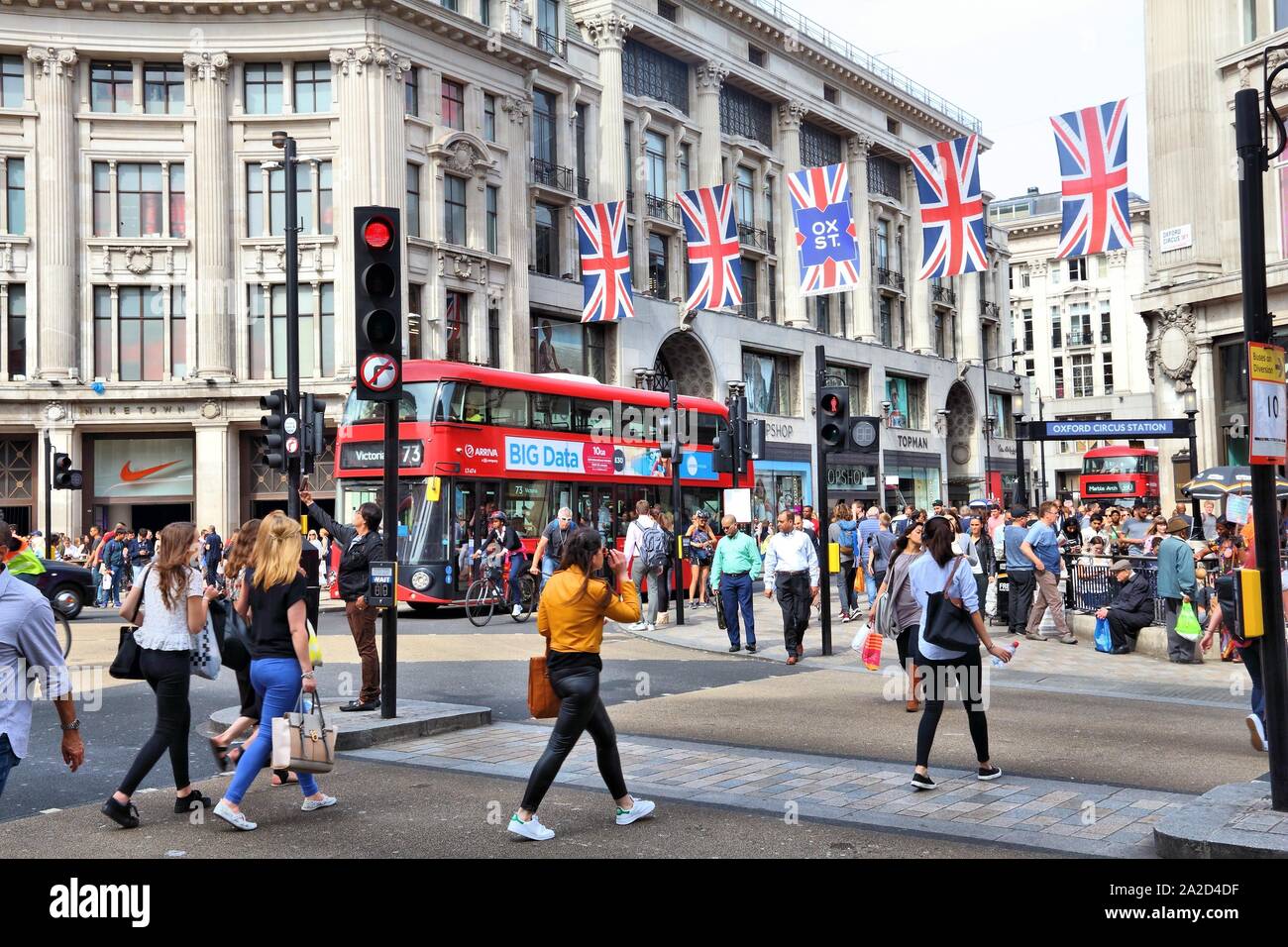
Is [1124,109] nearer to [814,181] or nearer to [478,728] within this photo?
[814,181]

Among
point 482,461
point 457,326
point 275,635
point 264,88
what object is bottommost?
point 275,635

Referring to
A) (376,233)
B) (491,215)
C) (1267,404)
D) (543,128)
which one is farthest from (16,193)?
(1267,404)

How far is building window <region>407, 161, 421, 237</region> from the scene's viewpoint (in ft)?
117

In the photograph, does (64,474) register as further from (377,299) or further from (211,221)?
(377,299)

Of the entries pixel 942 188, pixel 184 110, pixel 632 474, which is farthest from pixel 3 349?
pixel 942 188

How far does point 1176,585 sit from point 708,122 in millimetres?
36092

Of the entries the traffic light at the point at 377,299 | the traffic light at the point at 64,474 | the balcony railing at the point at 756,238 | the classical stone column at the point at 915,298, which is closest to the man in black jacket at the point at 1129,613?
the traffic light at the point at 377,299

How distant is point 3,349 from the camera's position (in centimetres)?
3316

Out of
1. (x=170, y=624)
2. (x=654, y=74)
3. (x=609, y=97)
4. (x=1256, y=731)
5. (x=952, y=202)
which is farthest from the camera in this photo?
(x=654, y=74)

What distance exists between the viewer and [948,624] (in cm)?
785

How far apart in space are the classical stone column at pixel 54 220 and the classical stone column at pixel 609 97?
16964mm

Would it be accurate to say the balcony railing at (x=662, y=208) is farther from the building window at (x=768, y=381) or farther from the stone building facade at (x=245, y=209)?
the building window at (x=768, y=381)

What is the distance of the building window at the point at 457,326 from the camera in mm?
36500
